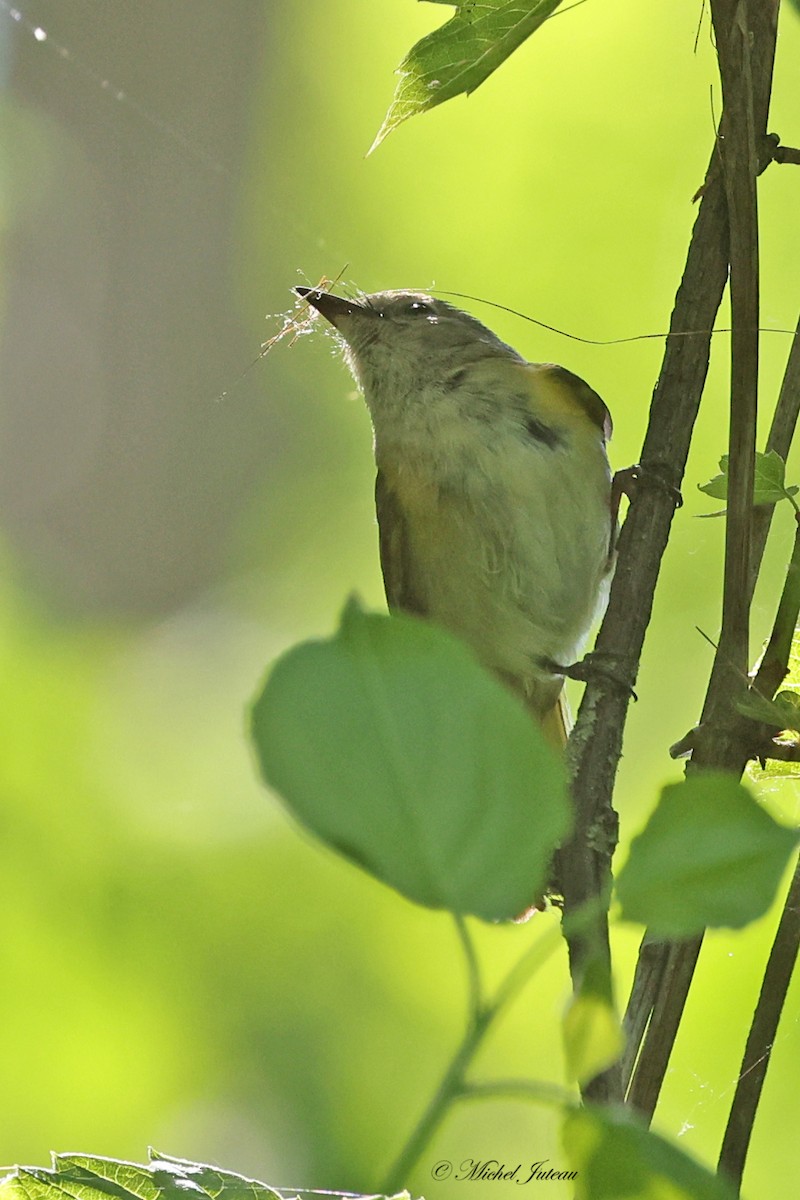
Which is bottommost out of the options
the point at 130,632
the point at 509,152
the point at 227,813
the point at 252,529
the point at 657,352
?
the point at 227,813

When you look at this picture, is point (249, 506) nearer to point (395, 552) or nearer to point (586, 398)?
point (395, 552)

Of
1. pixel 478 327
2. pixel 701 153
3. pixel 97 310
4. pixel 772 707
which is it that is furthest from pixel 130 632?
pixel 772 707

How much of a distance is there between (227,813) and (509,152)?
2.30ft

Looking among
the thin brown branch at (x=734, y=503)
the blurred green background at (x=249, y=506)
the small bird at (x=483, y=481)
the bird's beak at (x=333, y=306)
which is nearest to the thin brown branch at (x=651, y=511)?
the thin brown branch at (x=734, y=503)

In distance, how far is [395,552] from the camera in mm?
1217

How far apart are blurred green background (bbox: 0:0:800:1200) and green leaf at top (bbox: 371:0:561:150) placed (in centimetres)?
28

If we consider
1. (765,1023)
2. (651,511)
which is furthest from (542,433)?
(765,1023)

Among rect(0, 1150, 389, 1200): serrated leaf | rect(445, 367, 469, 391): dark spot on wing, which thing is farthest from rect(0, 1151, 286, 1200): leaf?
rect(445, 367, 469, 391): dark spot on wing

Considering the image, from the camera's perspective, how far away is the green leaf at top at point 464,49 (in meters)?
0.39

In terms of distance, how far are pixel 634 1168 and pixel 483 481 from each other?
958 mm

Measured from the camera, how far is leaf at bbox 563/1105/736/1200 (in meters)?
0.17

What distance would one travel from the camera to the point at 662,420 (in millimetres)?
555

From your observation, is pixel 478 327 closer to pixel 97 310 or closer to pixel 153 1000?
pixel 97 310

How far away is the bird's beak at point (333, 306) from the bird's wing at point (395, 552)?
0.52 ft
